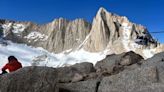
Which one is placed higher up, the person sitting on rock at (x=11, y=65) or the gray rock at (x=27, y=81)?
the person sitting on rock at (x=11, y=65)

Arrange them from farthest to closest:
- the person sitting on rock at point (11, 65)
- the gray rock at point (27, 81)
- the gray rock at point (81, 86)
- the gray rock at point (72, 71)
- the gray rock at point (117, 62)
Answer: the gray rock at point (117, 62) < the person sitting on rock at point (11, 65) < the gray rock at point (72, 71) < the gray rock at point (81, 86) < the gray rock at point (27, 81)

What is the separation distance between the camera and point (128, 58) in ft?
87.2

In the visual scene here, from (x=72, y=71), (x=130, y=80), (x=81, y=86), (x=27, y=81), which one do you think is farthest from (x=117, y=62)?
(x=27, y=81)

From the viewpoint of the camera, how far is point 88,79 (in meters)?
23.7

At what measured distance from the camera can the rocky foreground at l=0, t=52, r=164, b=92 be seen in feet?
69.3

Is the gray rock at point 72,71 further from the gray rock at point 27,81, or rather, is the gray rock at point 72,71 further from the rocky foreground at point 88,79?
the gray rock at point 27,81

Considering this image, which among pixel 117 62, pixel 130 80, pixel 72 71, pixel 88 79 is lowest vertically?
pixel 130 80

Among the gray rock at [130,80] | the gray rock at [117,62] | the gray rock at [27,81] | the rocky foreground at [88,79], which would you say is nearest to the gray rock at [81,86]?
the rocky foreground at [88,79]

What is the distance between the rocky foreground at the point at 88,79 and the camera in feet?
69.3

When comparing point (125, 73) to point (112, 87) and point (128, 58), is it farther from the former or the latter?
point (128, 58)

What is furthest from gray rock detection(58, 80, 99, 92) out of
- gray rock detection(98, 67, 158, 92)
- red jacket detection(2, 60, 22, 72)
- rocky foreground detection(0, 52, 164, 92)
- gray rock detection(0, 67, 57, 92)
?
red jacket detection(2, 60, 22, 72)

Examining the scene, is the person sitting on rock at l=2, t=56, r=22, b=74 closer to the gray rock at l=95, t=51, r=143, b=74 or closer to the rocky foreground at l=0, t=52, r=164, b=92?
the rocky foreground at l=0, t=52, r=164, b=92

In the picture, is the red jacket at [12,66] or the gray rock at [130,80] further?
the red jacket at [12,66]

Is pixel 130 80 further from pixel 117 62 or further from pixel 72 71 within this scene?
pixel 117 62
